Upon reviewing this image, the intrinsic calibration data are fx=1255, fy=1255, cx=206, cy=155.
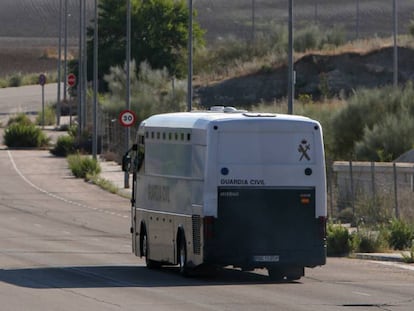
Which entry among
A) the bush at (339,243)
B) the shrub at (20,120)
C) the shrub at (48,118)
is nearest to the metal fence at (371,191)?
the bush at (339,243)

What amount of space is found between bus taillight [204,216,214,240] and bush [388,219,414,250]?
30.8ft

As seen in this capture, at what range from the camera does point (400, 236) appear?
97.8ft

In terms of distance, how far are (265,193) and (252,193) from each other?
0.23 metres

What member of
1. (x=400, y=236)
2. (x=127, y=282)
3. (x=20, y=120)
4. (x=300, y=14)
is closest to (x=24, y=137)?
(x=20, y=120)

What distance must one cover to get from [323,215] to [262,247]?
4.06 ft

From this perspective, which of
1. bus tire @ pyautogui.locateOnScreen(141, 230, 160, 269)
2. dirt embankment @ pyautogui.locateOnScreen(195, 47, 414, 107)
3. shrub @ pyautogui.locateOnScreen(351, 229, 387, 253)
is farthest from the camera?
dirt embankment @ pyautogui.locateOnScreen(195, 47, 414, 107)

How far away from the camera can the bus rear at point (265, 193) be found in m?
21.4

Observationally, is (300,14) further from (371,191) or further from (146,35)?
(371,191)

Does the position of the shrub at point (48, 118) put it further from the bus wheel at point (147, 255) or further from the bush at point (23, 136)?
the bus wheel at point (147, 255)

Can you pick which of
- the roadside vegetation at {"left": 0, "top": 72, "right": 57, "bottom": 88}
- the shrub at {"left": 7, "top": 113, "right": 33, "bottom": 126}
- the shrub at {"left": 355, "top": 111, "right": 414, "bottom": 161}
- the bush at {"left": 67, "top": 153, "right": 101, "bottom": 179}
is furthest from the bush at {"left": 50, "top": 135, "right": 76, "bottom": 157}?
the roadside vegetation at {"left": 0, "top": 72, "right": 57, "bottom": 88}

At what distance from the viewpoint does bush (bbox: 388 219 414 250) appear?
29.7 metres

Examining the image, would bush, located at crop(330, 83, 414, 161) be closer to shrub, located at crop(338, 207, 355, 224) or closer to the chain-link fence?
shrub, located at crop(338, 207, 355, 224)

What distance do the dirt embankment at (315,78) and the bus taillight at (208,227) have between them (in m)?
54.8

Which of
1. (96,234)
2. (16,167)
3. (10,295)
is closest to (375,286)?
(10,295)
